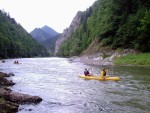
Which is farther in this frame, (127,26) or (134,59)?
(127,26)

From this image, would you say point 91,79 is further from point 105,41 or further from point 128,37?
point 105,41

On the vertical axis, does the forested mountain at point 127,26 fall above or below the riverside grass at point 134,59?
above

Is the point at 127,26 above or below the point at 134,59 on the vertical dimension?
above

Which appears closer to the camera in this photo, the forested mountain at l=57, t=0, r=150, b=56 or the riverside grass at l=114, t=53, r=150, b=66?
the riverside grass at l=114, t=53, r=150, b=66

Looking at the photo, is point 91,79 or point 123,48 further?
point 123,48

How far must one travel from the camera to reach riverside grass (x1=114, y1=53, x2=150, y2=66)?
61697 mm

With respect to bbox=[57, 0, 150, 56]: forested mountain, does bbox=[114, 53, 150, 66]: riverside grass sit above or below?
below

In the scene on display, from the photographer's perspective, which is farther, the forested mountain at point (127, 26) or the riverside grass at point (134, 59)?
the forested mountain at point (127, 26)

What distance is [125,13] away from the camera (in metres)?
84.6

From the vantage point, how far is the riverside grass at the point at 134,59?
6170 cm

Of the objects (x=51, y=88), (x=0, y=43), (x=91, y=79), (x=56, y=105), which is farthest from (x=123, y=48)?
(x=0, y=43)

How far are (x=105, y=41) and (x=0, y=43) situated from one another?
56.6 metres

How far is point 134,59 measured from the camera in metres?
64.9

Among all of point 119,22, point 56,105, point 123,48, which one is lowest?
point 56,105
